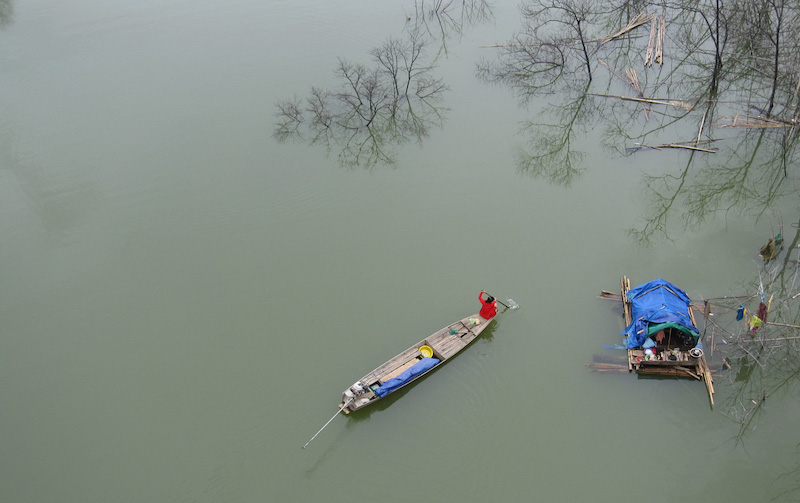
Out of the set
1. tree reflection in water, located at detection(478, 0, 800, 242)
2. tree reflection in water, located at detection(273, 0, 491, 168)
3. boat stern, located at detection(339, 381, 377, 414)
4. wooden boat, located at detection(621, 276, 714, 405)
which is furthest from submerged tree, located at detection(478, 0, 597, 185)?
boat stern, located at detection(339, 381, 377, 414)

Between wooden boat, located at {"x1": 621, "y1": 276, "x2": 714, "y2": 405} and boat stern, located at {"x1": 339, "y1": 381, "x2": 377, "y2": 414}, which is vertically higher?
wooden boat, located at {"x1": 621, "y1": 276, "x2": 714, "y2": 405}

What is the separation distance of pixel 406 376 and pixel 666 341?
18.2ft

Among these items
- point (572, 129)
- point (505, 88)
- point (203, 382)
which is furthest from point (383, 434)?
point (505, 88)

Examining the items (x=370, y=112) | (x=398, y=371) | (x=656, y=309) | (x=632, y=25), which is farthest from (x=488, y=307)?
(x=632, y=25)

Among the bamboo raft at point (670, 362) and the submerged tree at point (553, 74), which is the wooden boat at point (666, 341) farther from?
the submerged tree at point (553, 74)

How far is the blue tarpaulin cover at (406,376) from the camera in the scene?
11641 millimetres

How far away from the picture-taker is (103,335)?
13.7 m

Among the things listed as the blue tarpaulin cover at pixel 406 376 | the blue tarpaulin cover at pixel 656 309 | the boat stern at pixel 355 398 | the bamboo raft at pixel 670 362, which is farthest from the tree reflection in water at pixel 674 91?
the boat stern at pixel 355 398

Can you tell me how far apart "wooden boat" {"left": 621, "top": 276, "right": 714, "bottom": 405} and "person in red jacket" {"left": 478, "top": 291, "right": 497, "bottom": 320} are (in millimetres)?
2884

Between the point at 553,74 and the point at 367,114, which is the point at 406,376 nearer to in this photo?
the point at 367,114

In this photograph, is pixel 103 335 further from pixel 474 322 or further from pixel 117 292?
pixel 474 322

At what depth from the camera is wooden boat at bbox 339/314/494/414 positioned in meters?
11.6

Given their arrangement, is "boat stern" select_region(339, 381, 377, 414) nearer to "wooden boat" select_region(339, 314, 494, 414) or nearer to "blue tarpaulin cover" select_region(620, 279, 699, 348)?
"wooden boat" select_region(339, 314, 494, 414)

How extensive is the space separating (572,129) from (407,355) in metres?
10.6
